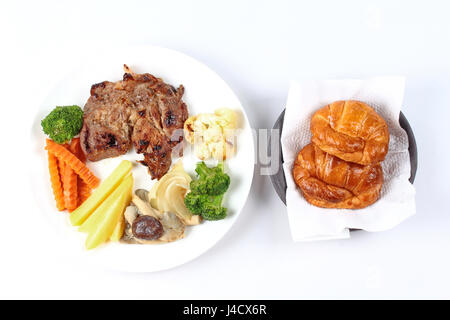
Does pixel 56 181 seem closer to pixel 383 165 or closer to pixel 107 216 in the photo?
pixel 107 216

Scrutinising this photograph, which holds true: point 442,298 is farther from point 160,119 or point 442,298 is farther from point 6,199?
point 6,199

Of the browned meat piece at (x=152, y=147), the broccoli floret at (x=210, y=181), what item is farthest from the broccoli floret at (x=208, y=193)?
the browned meat piece at (x=152, y=147)

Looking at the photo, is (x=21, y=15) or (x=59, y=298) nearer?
(x=59, y=298)

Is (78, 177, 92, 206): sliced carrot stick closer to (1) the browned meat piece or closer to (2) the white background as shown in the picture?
(2) the white background

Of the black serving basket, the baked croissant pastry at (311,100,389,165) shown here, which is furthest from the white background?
the baked croissant pastry at (311,100,389,165)

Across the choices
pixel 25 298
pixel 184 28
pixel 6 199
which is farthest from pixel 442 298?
pixel 6 199

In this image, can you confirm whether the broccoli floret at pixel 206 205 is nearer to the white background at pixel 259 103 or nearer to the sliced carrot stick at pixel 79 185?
the white background at pixel 259 103
